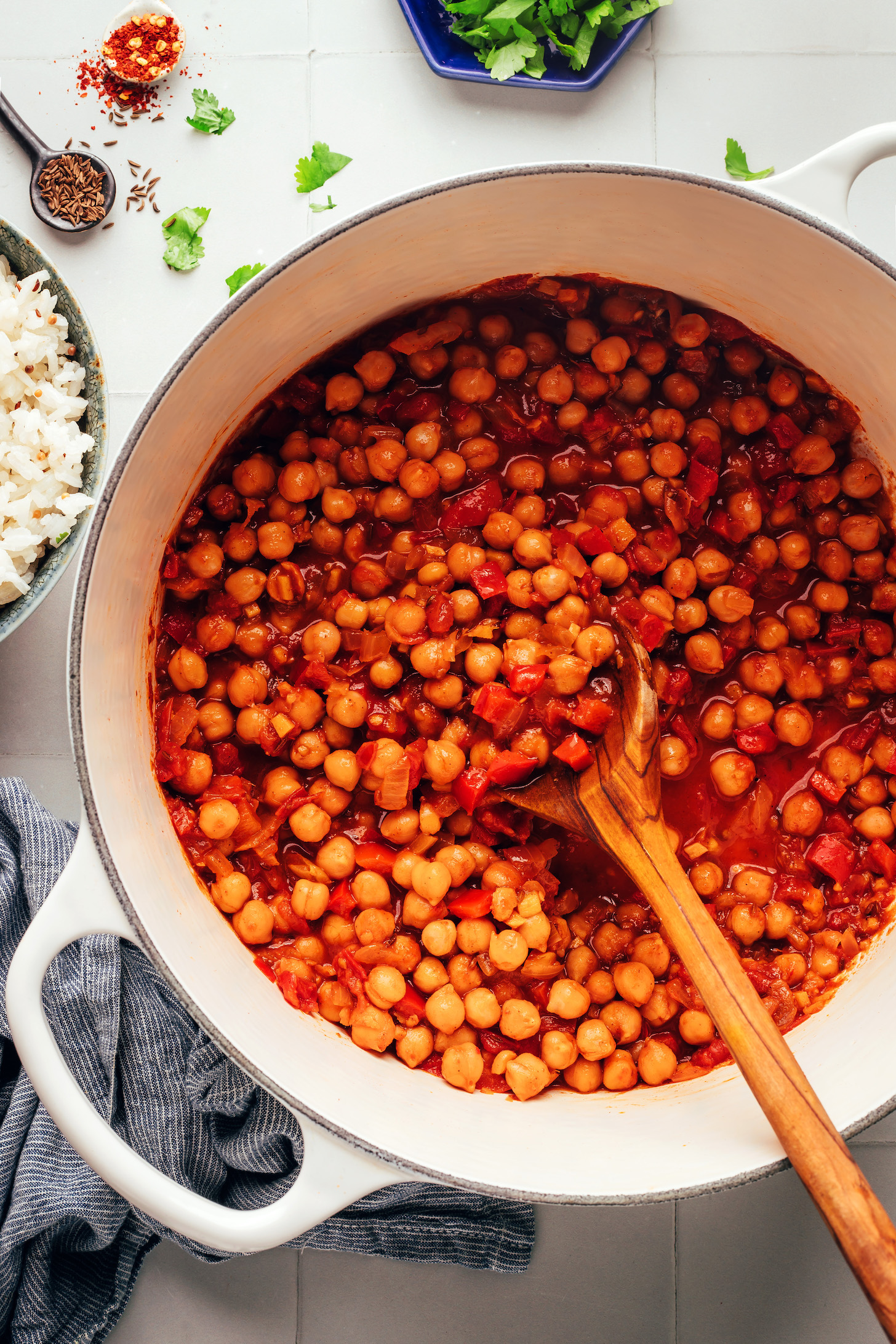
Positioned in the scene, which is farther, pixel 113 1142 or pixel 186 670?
pixel 186 670

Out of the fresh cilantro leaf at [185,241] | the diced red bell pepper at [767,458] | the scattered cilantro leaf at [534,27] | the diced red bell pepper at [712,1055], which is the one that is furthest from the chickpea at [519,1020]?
the scattered cilantro leaf at [534,27]

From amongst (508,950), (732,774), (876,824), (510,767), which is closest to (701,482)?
(732,774)

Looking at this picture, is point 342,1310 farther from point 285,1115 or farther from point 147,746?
point 147,746

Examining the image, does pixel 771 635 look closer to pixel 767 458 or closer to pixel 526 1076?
pixel 767 458

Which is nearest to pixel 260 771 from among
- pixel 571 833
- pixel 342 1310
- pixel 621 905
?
pixel 571 833

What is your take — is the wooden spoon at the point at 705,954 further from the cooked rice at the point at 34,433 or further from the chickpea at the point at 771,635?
the cooked rice at the point at 34,433

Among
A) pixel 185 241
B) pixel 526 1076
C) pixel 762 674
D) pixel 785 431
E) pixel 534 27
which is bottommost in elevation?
pixel 526 1076

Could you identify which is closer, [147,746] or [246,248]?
[147,746]
